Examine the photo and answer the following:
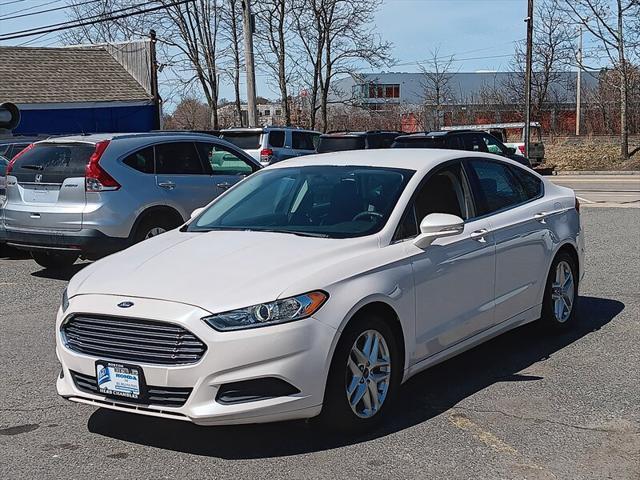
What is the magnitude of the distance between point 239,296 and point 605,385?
2728mm

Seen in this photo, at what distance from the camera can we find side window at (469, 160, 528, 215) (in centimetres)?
638

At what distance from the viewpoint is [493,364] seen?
638 cm

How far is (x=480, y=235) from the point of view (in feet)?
19.6

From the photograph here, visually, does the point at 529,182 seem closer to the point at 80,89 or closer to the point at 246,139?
the point at 246,139

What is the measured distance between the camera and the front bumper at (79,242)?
31.1 feet

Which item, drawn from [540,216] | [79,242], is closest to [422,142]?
[79,242]

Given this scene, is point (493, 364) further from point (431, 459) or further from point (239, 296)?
point (239, 296)

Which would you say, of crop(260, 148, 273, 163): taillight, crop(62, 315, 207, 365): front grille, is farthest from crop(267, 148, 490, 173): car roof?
crop(260, 148, 273, 163): taillight

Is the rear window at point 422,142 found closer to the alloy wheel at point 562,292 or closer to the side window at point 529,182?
the side window at point 529,182

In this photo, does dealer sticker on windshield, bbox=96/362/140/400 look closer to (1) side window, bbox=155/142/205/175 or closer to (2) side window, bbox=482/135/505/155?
(1) side window, bbox=155/142/205/175

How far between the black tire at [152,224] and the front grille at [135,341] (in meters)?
5.19

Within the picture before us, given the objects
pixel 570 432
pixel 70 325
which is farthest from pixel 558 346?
pixel 70 325

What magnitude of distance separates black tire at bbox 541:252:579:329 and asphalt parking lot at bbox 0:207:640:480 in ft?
0.60

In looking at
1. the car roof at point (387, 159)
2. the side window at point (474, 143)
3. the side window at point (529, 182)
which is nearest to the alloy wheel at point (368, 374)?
the car roof at point (387, 159)
